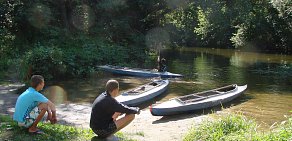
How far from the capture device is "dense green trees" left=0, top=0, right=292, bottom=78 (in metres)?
20.4

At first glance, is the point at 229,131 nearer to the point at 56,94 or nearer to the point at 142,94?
the point at 142,94

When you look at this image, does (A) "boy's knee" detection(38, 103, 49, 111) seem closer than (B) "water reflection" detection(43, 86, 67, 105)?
Yes

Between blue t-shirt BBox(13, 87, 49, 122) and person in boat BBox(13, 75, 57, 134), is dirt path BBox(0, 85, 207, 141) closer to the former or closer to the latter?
person in boat BBox(13, 75, 57, 134)

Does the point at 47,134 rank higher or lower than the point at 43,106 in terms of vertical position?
lower

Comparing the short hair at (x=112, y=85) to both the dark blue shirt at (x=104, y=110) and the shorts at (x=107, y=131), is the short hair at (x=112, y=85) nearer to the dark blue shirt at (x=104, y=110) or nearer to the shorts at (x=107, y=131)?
the dark blue shirt at (x=104, y=110)

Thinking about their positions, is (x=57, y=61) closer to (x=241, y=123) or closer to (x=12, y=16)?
(x=12, y=16)

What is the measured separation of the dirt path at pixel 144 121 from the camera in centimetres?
911

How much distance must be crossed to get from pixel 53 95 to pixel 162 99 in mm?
4653

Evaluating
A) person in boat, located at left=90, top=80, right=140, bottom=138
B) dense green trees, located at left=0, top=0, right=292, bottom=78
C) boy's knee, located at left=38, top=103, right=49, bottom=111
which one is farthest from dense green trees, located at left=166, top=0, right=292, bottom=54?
boy's knee, located at left=38, top=103, right=49, bottom=111

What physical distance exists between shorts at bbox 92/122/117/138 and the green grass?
144mm

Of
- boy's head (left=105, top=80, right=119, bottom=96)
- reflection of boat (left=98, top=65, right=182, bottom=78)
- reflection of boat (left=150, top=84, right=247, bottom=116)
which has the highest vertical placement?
boy's head (left=105, top=80, right=119, bottom=96)

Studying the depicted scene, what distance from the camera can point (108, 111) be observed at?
275 inches

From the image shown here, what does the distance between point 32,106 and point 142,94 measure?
7.62 m

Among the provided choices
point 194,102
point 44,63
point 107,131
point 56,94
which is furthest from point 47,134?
point 44,63
